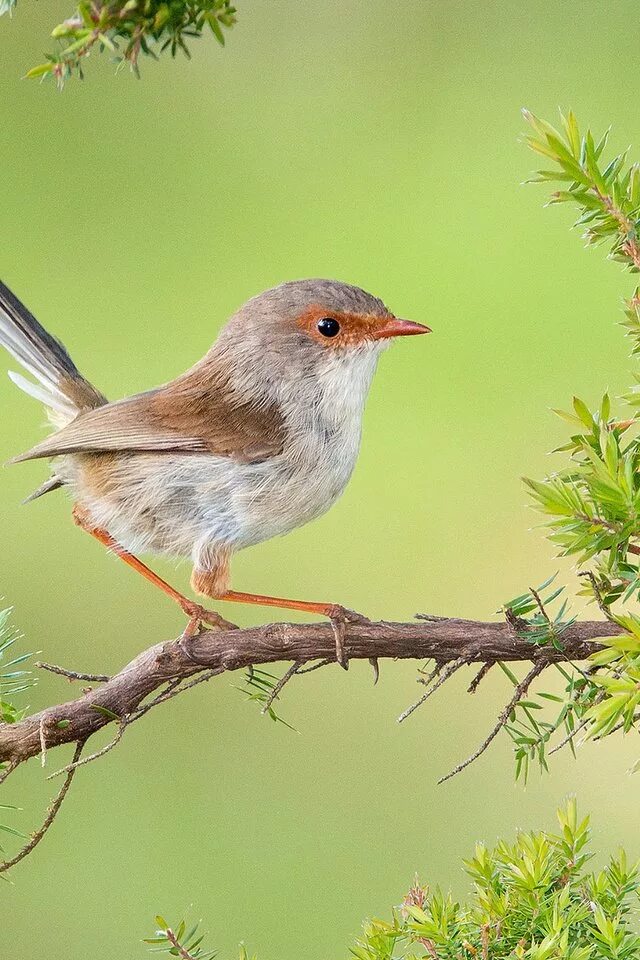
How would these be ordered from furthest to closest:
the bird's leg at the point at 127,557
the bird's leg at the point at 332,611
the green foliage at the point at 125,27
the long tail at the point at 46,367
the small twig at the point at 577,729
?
1. the long tail at the point at 46,367
2. the bird's leg at the point at 127,557
3. the bird's leg at the point at 332,611
4. the small twig at the point at 577,729
5. the green foliage at the point at 125,27

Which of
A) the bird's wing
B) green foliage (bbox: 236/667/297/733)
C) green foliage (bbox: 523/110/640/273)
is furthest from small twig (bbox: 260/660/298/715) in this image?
green foliage (bbox: 523/110/640/273)

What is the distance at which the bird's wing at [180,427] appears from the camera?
2.25 meters

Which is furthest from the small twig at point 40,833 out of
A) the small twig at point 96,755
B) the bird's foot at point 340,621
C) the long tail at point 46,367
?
the long tail at point 46,367

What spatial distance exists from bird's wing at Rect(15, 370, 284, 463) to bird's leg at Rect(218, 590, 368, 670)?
289 mm

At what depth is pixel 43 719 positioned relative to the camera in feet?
5.44

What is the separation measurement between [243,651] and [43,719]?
33 cm

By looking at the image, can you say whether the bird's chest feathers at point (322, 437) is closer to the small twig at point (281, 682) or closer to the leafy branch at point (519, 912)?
the small twig at point (281, 682)

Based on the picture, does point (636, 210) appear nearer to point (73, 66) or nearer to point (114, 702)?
point (73, 66)

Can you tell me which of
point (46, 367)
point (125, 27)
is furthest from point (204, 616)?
point (125, 27)

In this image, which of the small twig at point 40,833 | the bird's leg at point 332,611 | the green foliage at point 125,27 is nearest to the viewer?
the green foliage at point 125,27

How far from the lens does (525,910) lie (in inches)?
58.2

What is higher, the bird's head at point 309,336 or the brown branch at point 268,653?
the bird's head at point 309,336

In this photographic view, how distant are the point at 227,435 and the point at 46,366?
53 centimetres

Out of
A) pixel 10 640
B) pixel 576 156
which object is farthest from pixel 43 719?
pixel 576 156
